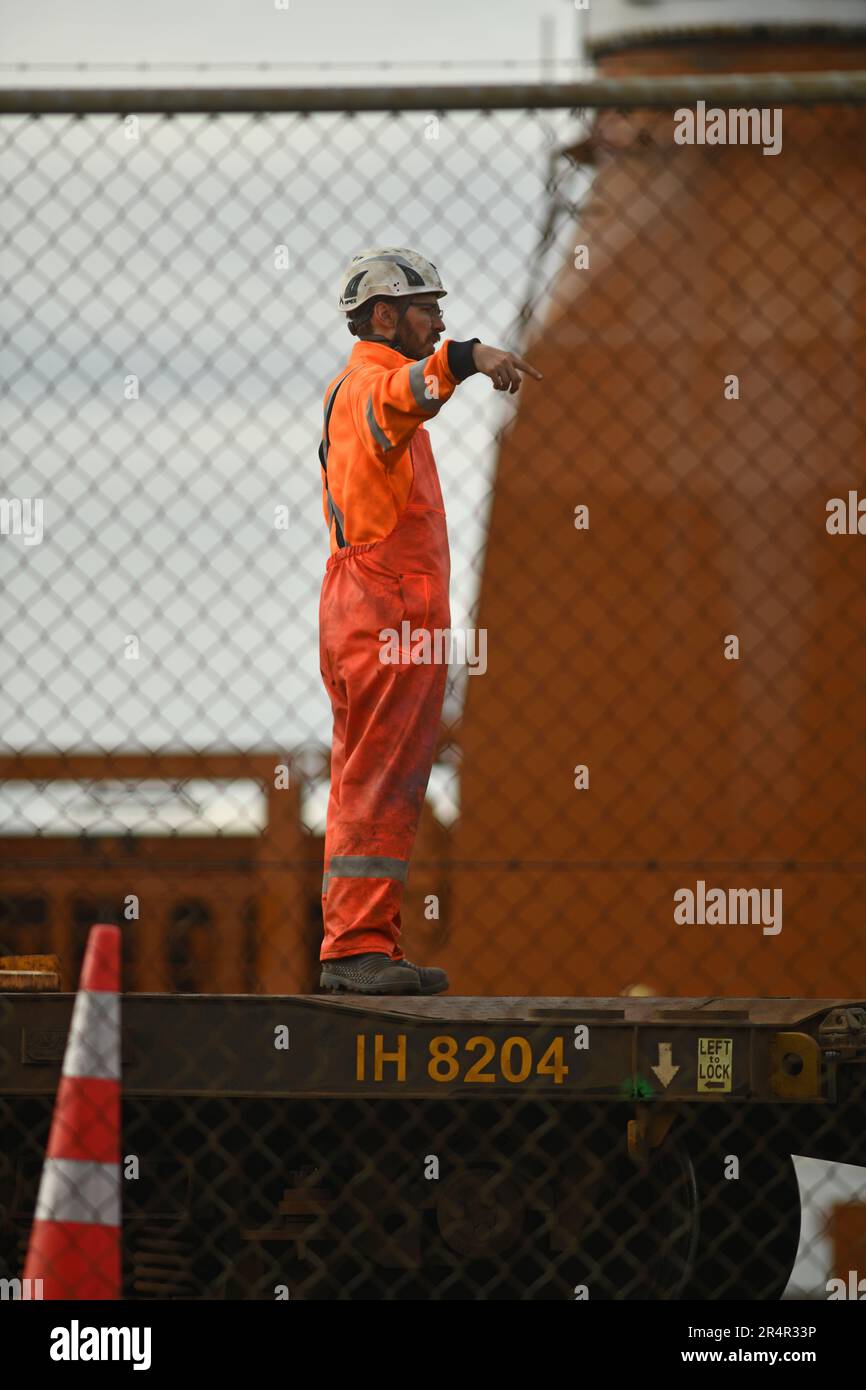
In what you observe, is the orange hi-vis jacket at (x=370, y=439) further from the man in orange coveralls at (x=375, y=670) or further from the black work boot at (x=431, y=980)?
the black work boot at (x=431, y=980)

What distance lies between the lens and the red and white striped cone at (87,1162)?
3.21 metres

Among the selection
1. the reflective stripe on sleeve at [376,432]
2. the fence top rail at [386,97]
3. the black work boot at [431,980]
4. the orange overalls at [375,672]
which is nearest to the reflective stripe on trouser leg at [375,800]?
the orange overalls at [375,672]

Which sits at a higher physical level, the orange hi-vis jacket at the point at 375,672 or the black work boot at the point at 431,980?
the orange hi-vis jacket at the point at 375,672

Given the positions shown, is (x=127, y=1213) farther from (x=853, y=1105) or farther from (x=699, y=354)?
(x=699, y=354)

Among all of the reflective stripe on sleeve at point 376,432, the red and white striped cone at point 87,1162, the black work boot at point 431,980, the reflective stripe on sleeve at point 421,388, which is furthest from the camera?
the black work boot at point 431,980

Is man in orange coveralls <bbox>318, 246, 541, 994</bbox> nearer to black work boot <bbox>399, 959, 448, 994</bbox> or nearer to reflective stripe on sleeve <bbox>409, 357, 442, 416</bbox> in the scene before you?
black work boot <bbox>399, 959, 448, 994</bbox>

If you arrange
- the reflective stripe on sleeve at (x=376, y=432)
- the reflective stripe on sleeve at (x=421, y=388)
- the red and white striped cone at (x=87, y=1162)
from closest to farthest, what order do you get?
the red and white striped cone at (x=87, y=1162) → the reflective stripe on sleeve at (x=421, y=388) → the reflective stripe on sleeve at (x=376, y=432)

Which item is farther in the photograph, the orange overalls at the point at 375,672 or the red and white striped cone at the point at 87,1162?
the orange overalls at the point at 375,672

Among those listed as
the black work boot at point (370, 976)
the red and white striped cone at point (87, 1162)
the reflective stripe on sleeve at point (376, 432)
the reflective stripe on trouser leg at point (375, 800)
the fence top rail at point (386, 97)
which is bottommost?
the red and white striped cone at point (87, 1162)

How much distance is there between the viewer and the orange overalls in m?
3.74

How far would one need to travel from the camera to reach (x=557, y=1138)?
12.2ft

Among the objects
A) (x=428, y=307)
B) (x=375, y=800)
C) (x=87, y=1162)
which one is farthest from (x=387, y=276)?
(x=87, y=1162)

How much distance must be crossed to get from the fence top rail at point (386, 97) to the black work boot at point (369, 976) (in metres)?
1.68
